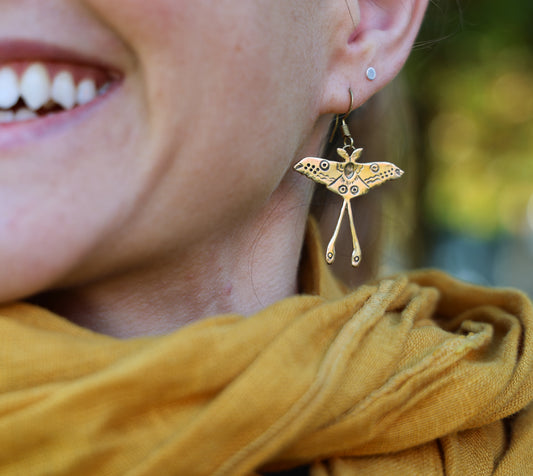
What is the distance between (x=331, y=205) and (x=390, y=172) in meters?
0.27

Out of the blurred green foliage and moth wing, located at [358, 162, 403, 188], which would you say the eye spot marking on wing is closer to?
moth wing, located at [358, 162, 403, 188]

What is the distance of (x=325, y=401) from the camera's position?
1.00 metres

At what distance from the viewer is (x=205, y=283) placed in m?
1.27

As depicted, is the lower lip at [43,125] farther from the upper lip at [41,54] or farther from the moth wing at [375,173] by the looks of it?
the moth wing at [375,173]

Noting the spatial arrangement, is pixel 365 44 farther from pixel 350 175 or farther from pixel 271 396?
pixel 271 396

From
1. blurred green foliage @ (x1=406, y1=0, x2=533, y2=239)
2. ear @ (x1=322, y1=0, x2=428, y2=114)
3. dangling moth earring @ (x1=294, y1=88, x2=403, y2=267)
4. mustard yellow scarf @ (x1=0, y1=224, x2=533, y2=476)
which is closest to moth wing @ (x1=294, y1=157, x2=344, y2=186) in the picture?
dangling moth earring @ (x1=294, y1=88, x2=403, y2=267)

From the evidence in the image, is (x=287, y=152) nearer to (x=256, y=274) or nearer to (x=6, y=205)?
(x=256, y=274)

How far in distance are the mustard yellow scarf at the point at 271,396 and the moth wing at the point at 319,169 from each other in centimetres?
22

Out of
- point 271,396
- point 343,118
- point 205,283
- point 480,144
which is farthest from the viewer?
point 480,144

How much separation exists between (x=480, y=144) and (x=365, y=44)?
6508mm

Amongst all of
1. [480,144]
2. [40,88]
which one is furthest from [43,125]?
[480,144]

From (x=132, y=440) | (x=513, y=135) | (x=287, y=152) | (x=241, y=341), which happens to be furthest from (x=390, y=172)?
(x=513, y=135)

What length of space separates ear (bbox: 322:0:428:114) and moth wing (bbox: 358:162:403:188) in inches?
4.8

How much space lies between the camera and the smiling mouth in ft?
3.37
